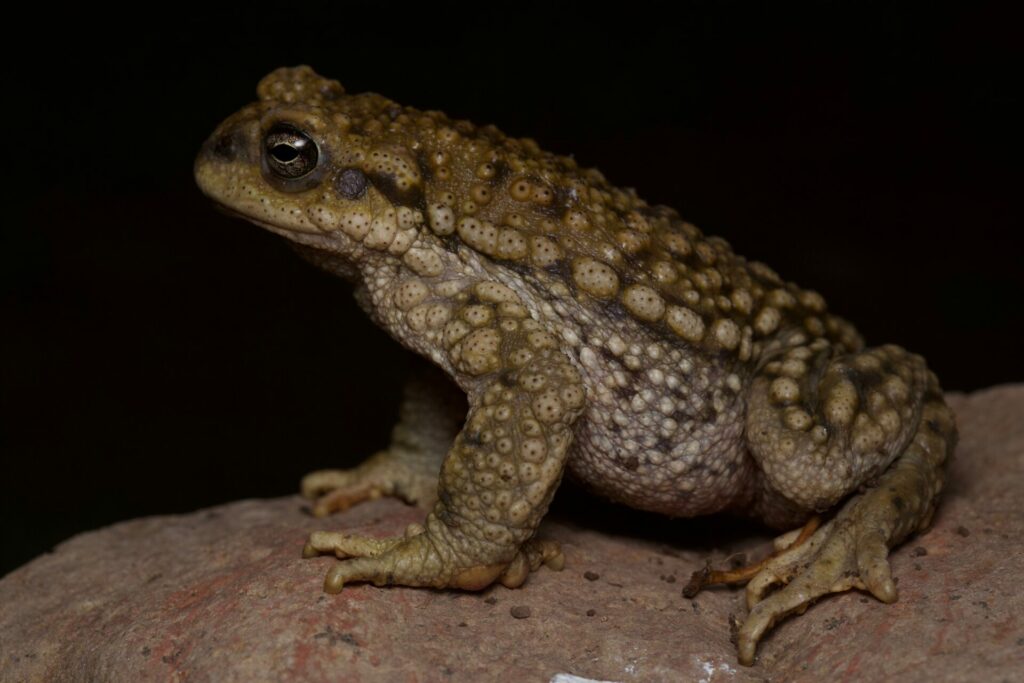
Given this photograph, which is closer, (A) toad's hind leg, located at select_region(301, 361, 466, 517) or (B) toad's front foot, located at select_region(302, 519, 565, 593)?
(B) toad's front foot, located at select_region(302, 519, 565, 593)

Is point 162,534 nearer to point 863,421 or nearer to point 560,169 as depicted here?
point 560,169

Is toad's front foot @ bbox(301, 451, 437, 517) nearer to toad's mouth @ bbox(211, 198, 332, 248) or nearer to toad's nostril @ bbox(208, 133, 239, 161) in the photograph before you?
toad's mouth @ bbox(211, 198, 332, 248)

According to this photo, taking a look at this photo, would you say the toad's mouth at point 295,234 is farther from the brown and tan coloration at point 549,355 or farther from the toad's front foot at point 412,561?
the toad's front foot at point 412,561

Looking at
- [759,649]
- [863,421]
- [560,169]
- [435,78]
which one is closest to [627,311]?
[560,169]

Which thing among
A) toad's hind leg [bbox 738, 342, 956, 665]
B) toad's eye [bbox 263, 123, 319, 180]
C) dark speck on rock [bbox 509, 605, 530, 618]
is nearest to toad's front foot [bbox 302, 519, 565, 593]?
dark speck on rock [bbox 509, 605, 530, 618]

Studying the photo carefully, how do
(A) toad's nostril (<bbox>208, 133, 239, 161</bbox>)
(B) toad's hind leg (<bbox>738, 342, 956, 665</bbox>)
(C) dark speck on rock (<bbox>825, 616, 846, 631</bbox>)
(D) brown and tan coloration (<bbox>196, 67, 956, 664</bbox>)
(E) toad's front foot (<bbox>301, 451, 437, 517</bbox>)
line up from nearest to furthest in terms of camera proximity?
(C) dark speck on rock (<bbox>825, 616, 846, 631</bbox>) → (D) brown and tan coloration (<bbox>196, 67, 956, 664</bbox>) → (B) toad's hind leg (<bbox>738, 342, 956, 665</bbox>) → (A) toad's nostril (<bbox>208, 133, 239, 161</bbox>) → (E) toad's front foot (<bbox>301, 451, 437, 517</bbox>)

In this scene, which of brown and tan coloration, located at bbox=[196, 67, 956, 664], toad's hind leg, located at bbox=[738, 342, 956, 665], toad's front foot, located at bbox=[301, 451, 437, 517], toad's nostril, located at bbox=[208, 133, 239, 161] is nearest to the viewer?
brown and tan coloration, located at bbox=[196, 67, 956, 664]

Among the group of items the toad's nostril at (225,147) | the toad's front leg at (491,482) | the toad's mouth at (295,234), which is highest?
the toad's nostril at (225,147)

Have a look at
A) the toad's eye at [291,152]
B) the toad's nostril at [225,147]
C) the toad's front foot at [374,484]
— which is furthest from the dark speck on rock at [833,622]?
the toad's nostril at [225,147]

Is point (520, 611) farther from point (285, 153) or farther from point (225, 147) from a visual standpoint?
point (225, 147)
